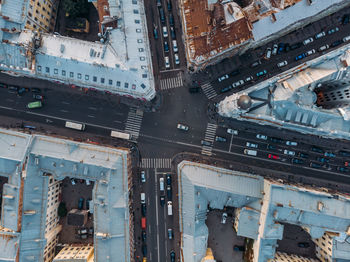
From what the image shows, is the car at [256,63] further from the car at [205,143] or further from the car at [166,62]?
the car at [205,143]

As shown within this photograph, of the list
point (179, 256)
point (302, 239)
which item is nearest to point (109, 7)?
point (179, 256)

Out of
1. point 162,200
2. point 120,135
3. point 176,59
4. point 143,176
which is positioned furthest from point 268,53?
point 162,200

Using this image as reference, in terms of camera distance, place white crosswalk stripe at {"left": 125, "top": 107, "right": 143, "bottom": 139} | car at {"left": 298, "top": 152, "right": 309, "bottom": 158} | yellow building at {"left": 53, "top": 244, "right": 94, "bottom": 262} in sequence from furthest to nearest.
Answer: white crosswalk stripe at {"left": 125, "top": 107, "right": 143, "bottom": 139}, car at {"left": 298, "top": 152, "right": 309, "bottom": 158}, yellow building at {"left": 53, "top": 244, "right": 94, "bottom": 262}

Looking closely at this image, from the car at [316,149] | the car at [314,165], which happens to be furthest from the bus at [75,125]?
the car at [314,165]

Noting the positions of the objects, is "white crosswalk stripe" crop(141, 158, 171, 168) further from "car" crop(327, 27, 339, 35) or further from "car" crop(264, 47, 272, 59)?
"car" crop(327, 27, 339, 35)

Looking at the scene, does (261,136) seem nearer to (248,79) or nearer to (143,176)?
(248,79)

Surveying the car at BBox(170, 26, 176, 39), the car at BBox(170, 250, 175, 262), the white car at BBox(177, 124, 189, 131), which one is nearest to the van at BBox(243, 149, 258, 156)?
the white car at BBox(177, 124, 189, 131)
